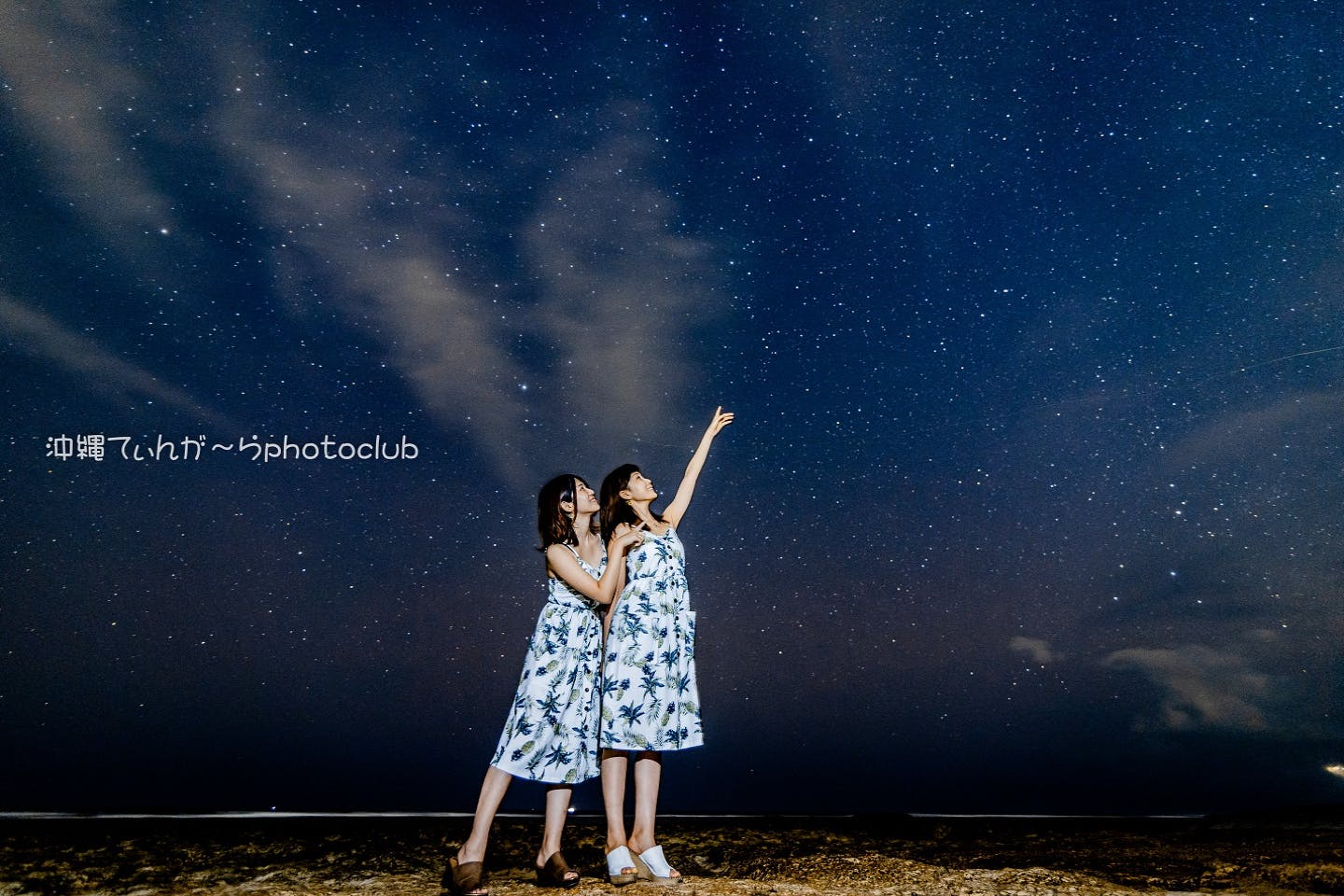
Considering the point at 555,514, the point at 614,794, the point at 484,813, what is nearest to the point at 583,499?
the point at 555,514

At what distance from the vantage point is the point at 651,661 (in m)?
3.73

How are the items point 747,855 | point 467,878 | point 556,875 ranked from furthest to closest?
point 747,855
point 556,875
point 467,878

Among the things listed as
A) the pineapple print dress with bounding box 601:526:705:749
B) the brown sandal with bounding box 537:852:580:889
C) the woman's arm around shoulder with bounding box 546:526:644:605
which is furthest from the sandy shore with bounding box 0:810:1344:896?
the woman's arm around shoulder with bounding box 546:526:644:605

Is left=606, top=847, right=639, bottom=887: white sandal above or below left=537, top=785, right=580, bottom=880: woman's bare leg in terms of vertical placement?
below

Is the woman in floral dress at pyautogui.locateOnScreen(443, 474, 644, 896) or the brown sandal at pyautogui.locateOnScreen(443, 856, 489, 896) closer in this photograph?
the brown sandal at pyautogui.locateOnScreen(443, 856, 489, 896)

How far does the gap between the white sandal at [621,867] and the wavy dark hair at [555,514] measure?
1.36 metres

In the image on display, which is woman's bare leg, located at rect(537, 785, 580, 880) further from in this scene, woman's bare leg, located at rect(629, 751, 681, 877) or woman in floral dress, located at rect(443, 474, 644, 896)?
woman's bare leg, located at rect(629, 751, 681, 877)

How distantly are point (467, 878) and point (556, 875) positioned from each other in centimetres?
38

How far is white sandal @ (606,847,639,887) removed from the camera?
343 centimetres

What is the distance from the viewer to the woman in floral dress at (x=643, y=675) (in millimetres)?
3605

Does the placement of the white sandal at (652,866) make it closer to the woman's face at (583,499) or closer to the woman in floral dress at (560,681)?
the woman in floral dress at (560,681)

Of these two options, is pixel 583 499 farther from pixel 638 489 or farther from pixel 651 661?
pixel 651 661

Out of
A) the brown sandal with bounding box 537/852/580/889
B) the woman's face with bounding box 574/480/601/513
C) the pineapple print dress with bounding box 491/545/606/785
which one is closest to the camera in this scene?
the brown sandal with bounding box 537/852/580/889

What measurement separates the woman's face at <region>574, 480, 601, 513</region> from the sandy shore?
1.61 metres
